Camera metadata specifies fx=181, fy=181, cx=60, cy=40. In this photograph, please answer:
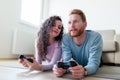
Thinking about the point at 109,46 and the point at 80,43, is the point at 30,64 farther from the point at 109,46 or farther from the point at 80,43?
the point at 109,46

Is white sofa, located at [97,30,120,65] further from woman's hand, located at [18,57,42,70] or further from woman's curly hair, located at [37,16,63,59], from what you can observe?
woman's hand, located at [18,57,42,70]

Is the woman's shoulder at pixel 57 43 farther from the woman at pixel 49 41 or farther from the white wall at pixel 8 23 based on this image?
the white wall at pixel 8 23

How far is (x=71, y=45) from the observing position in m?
1.34

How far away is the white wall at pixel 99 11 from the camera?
139 inches

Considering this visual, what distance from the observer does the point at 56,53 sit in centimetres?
144

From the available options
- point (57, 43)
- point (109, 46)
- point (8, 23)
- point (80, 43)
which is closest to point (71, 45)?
point (80, 43)

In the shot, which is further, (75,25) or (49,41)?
(49,41)

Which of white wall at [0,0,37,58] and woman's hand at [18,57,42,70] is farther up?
white wall at [0,0,37,58]

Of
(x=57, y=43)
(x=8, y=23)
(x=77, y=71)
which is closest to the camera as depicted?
(x=77, y=71)

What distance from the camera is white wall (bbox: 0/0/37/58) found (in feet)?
9.45

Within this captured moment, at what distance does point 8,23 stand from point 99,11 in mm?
1811

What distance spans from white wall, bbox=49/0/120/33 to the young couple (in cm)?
219

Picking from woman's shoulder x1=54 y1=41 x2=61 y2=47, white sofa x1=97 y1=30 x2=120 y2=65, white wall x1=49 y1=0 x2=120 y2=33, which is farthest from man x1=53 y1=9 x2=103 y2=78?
white wall x1=49 y1=0 x2=120 y2=33

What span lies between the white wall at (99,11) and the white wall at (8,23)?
3.80 feet
